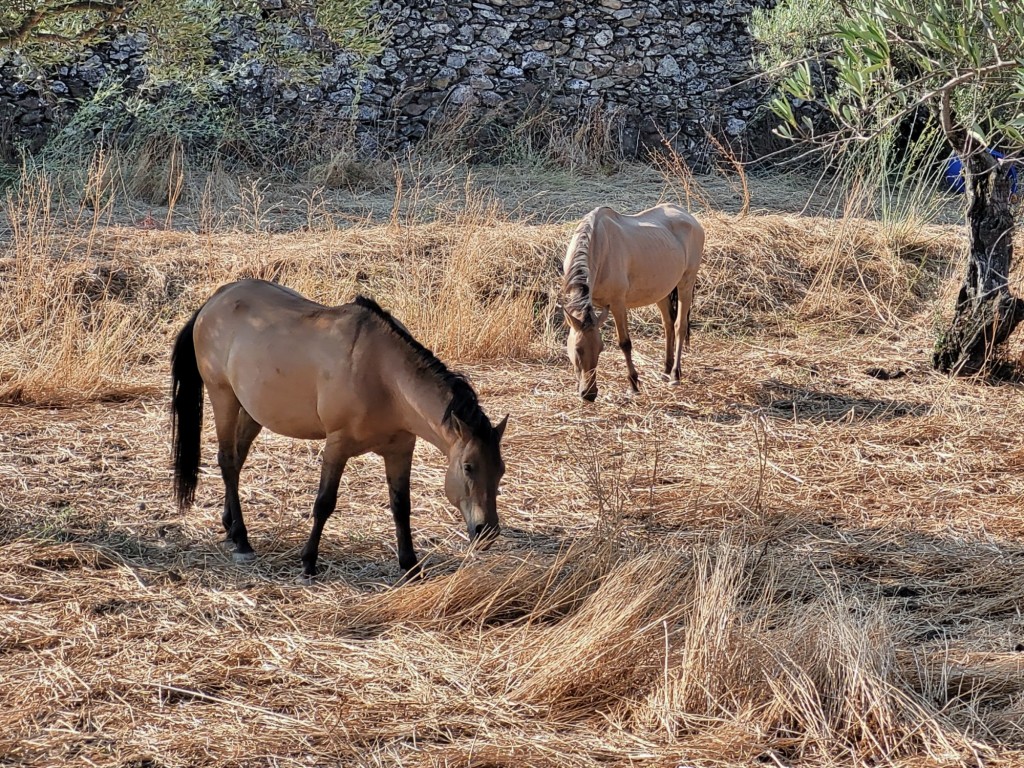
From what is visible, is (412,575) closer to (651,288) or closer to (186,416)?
(186,416)

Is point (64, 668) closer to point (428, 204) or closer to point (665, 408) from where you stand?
point (665, 408)

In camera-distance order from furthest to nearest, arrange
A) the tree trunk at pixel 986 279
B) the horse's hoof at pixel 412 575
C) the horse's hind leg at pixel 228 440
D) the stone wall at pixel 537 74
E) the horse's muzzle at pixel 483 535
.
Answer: the stone wall at pixel 537 74 < the tree trunk at pixel 986 279 < the horse's hind leg at pixel 228 440 < the horse's hoof at pixel 412 575 < the horse's muzzle at pixel 483 535

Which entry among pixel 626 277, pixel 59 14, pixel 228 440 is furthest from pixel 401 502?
pixel 626 277

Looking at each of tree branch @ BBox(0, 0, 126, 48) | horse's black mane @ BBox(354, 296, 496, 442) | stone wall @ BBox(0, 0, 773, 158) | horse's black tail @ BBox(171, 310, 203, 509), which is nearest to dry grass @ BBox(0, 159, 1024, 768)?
horse's black tail @ BBox(171, 310, 203, 509)

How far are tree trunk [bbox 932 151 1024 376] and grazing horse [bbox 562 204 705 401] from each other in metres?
2.00

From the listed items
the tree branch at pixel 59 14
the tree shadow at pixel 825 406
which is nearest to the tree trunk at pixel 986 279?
the tree shadow at pixel 825 406

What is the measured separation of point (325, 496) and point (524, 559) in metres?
0.90

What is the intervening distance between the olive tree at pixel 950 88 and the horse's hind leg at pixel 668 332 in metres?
1.76

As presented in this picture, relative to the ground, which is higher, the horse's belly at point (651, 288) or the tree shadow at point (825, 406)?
the horse's belly at point (651, 288)

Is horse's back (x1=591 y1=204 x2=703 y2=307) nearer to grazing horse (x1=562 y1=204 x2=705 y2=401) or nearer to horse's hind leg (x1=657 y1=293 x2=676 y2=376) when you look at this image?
grazing horse (x1=562 y1=204 x2=705 y2=401)

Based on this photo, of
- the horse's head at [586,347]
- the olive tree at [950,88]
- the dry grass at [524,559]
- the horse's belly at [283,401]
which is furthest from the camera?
the horse's head at [586,347]

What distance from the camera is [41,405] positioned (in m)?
7.22

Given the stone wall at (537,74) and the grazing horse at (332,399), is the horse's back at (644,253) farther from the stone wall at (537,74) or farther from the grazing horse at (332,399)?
the stone wall at (537,74)

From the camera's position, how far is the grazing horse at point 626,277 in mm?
7461
